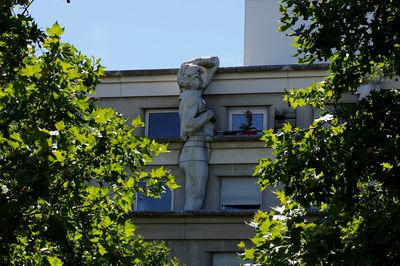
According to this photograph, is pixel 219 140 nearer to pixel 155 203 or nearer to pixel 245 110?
pixel 245 110

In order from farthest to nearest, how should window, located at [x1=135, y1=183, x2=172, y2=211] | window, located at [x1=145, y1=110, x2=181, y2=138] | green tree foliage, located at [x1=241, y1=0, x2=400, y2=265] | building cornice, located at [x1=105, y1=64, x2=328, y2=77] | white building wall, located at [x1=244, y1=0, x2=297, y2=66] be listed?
white building wall, located at [x1=244, y1=0, x2=297, y2=66] → window, located at [x1=145, y1=110, x2=181, y2=138] → window, located at [x1=135, y1=183, x2=172, y2=211] → building cornice, located at [x1=105, y1=64, x2=328, y2=77] → green tree foliage, located at [x1=241, y1=0, x2=400, y2=265]

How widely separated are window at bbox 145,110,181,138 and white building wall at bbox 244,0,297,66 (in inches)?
145

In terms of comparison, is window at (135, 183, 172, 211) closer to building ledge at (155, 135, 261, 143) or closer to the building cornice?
building ledge at (155, 135, 261, 143)

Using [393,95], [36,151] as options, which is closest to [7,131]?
[36,151]

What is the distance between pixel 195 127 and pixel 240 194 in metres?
2.31

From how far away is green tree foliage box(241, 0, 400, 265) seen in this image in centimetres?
1789

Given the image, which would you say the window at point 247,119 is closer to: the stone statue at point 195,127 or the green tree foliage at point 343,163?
the stone statue at point 195,127

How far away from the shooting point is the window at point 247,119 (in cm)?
3488

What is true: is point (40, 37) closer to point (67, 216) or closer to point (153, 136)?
point (67, 216)

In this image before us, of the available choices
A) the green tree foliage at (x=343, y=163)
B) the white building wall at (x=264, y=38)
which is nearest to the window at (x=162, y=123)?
the white building wall at (x=264, y=38)

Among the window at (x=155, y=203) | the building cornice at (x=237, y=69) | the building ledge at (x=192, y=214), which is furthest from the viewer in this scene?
the window at (x=155, y=203)

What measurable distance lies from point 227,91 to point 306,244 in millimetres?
17577

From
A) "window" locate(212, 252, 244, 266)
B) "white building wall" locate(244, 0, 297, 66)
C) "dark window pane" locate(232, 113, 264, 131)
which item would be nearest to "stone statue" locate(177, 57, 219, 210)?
"dark window pane" locate(232, 113, 264, 131)

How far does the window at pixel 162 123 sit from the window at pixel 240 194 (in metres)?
2.23
